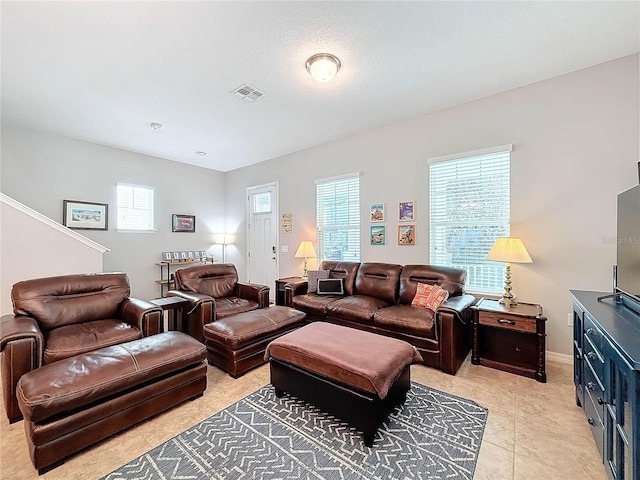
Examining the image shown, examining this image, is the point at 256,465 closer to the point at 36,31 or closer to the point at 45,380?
the point at 45,380

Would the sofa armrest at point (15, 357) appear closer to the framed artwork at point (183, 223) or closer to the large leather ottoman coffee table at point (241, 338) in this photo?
the large leather ottoman coffee table at point (241, 338)

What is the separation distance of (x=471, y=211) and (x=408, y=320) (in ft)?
5.39

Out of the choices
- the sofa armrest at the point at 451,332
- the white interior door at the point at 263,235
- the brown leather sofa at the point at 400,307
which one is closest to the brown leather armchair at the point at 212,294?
the brown leather sofa at the point at 400,307

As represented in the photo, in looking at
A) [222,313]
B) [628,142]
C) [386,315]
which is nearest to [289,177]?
[222,313]

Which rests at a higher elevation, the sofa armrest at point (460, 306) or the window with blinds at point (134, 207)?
the window with blinds at point (134, 207)

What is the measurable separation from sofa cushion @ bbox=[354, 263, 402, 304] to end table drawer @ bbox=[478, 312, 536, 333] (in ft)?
3.49

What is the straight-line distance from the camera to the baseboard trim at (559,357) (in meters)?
2.89

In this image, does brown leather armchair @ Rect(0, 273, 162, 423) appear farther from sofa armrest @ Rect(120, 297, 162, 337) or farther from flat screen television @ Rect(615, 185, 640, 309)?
flat screen television @ Rect(615, 185, 640, 309)

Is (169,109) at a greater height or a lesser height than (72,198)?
greater

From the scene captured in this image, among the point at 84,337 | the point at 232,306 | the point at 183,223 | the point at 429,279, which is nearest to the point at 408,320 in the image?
the point at 429,279

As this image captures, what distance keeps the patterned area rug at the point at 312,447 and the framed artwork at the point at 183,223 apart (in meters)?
4.62

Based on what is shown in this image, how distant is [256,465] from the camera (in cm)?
161

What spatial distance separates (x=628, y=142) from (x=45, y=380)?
485cm

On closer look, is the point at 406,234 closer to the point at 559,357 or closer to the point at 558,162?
the point at 558,162
